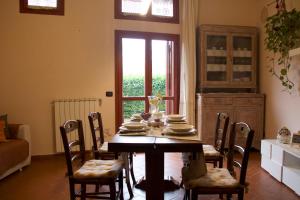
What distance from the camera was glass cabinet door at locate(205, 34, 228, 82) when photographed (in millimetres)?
4480

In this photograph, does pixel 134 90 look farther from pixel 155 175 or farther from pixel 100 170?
pixel 155 175

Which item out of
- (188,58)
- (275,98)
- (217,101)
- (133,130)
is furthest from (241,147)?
(188,58)

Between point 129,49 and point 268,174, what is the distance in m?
2.88

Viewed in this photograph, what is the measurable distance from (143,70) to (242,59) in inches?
70.0

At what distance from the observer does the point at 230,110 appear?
14.3 feet

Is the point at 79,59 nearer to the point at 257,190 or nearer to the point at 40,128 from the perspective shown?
the point at 40,128

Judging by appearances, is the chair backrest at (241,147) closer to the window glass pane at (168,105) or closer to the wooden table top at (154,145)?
the wooden table top at (154,145)

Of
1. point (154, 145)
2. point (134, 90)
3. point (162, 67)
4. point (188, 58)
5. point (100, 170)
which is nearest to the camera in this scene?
point (154, 145)

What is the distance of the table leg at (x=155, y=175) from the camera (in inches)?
79.9

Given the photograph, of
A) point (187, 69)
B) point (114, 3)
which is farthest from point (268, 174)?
point (114, 3)

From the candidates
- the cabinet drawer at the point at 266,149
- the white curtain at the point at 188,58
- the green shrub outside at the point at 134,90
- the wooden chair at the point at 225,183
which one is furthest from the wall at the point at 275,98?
the wooden chair at the point at 225,183

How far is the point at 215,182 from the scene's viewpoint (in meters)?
1.91

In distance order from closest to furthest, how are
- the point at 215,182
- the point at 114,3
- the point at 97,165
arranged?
the point at 215,182 → the point at 97,165 → the point at 114,3

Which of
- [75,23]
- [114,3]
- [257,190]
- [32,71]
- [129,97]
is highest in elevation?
[114,3]
